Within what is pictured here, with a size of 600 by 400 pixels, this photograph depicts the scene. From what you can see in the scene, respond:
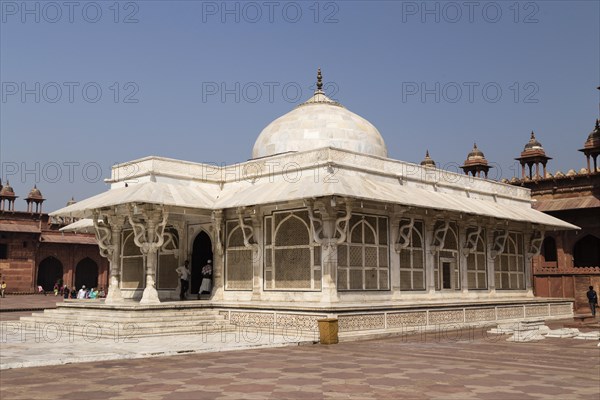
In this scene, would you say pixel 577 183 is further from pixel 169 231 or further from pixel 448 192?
pixel 169 231

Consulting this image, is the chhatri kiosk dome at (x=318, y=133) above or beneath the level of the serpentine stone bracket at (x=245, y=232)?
above

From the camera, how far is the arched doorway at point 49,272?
156 feet

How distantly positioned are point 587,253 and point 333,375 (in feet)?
105

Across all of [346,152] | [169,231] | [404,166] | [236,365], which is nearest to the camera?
[236,365]

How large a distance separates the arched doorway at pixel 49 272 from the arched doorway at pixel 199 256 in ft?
97.2

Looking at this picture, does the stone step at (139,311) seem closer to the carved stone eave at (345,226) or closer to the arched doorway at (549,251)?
the carved stone eave at (345,226)

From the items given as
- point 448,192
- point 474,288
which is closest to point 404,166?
point 448,192

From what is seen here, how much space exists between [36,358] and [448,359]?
723 cm

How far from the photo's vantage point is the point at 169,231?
2156 centimetres

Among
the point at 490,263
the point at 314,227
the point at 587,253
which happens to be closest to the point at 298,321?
the point at 314,227

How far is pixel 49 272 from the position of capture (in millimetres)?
48000

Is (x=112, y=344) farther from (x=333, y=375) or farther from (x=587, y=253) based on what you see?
(x=587, y=253)

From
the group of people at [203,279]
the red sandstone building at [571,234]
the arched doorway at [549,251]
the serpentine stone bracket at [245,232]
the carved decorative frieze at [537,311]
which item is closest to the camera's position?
the serpentine stone bracket at [245,232]

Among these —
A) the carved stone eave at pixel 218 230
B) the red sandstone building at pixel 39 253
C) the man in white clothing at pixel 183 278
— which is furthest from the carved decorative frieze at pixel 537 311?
the red sandstone building at pixel 39 253
